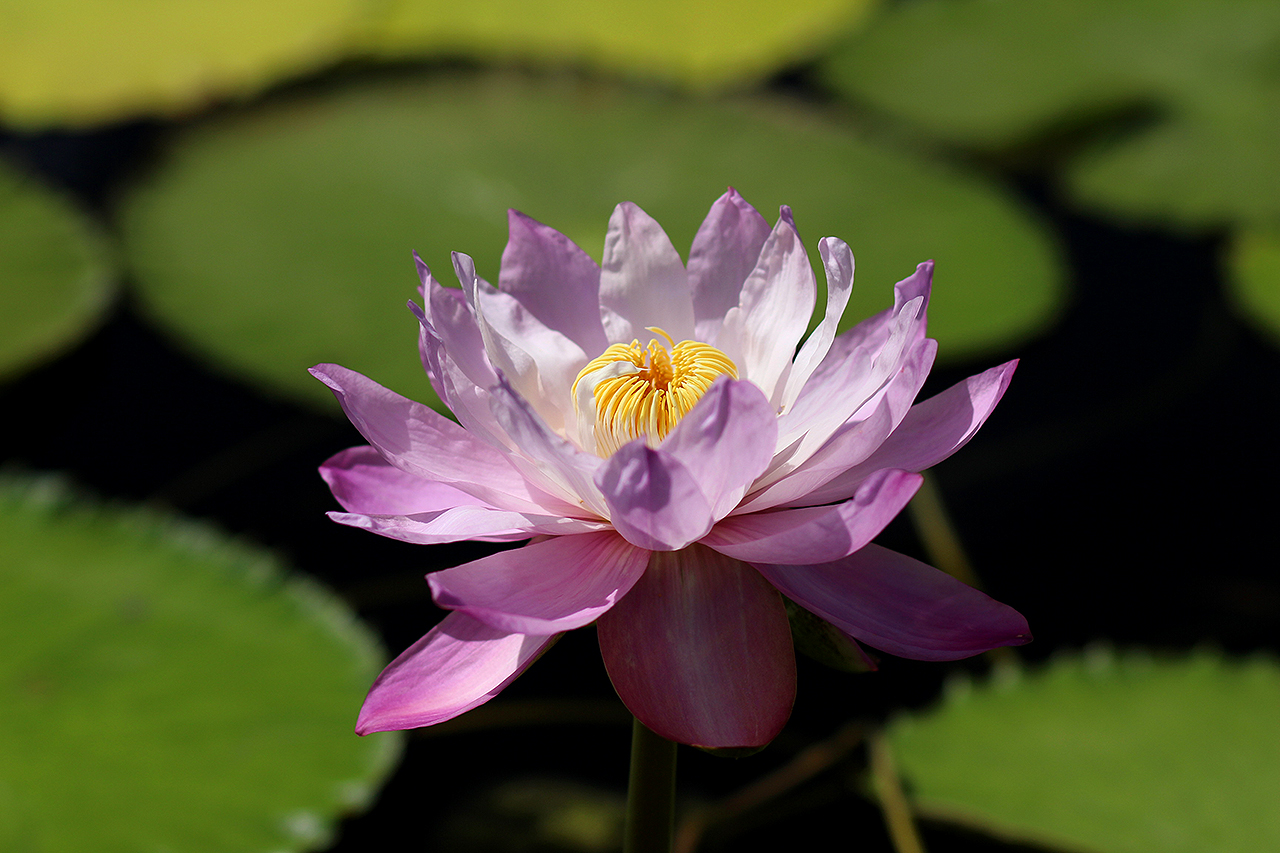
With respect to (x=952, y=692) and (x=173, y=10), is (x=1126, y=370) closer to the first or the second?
(x=952, y=692)

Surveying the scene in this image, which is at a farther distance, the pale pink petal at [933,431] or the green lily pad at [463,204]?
the green lily pad at [463,204]

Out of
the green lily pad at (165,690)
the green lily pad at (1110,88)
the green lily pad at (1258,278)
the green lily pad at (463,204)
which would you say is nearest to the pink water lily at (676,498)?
the green lily pad at (165,690)

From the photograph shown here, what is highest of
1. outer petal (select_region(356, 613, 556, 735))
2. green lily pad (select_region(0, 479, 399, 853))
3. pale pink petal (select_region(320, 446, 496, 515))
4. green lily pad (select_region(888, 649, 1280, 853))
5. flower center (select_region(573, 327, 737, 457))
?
flower center (select_region(573, 327, 737, 457))

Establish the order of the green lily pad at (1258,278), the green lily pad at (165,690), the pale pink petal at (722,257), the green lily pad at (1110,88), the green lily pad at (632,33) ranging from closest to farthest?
the pale pink petal at (722,257)
the green lily pad at (165,690)
the green lily pad at (1258,278)
the green lily pad at (1110,88)
the green lily pad at (632,33)

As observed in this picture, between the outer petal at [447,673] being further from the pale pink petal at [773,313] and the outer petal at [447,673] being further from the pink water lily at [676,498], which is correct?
the pale pink petal at [773,313]

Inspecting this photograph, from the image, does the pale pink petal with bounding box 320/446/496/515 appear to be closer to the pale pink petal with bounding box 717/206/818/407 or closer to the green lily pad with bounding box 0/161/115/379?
the pale pink petal with bounding box 717/206/818/407

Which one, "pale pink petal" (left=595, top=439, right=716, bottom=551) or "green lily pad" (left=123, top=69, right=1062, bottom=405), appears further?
"green lily pad" (left=123, top=69, right=1062, bottom=405)

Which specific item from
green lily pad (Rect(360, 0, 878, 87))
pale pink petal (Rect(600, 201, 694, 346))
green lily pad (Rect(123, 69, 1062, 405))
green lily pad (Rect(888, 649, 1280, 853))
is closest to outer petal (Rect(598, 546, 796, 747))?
pale pink petal (Rect(600, 201, 694, 346))
